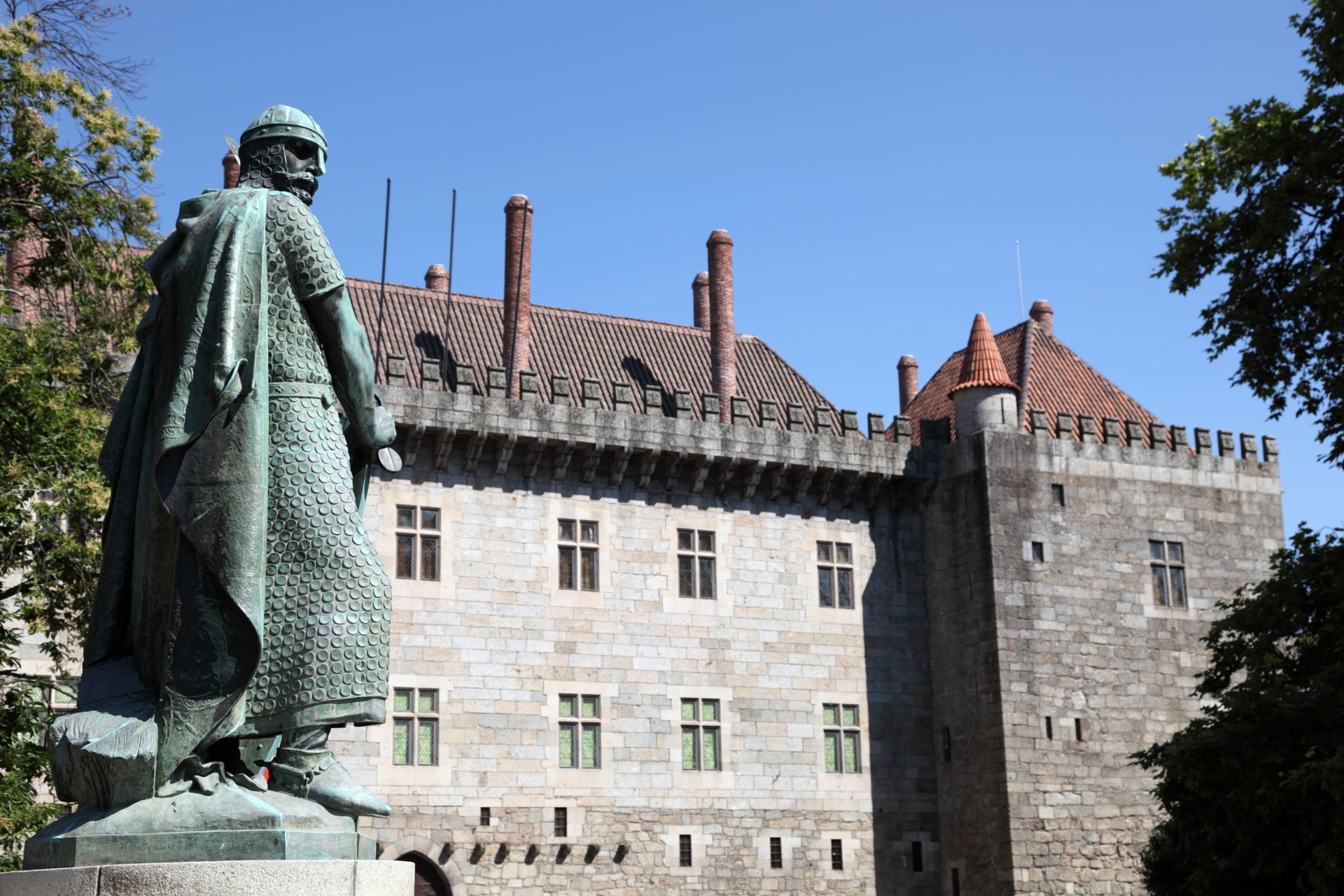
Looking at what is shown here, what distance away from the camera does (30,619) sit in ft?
60.5

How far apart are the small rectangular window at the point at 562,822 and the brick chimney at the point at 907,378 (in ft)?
62.4

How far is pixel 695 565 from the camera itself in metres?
31.1

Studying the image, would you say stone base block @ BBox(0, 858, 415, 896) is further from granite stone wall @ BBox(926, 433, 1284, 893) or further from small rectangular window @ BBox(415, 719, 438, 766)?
granite stone wall @ BBox(926, 433, 1284, 893)

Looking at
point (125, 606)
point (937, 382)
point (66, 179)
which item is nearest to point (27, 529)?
point (66, 179)

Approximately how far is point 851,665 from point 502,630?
24.7ft

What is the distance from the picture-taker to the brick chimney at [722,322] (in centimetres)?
3556

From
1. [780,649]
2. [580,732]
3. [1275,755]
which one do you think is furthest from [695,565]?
[1275,755]

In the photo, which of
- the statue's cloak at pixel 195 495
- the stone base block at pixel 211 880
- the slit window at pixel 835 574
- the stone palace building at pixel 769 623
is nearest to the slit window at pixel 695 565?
the stone palace building at pixel 769 623

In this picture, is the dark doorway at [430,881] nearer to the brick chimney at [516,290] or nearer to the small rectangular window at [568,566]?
the small rectangular window at [568,566]

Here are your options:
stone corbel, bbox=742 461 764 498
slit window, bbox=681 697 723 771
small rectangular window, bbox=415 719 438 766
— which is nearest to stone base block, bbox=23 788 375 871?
small rectangular window, bbox=415 719 438 766

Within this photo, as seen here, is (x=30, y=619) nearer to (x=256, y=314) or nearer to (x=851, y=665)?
(x=256, y=314)

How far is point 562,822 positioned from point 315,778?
23.5 meters

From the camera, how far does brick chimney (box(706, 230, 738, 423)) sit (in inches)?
1400

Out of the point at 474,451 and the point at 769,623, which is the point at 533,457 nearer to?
the point at 474,451
